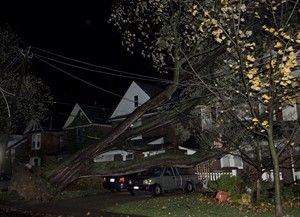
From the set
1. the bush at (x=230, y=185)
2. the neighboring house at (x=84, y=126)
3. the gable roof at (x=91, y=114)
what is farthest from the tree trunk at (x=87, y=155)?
the gable roof at (x=91, y=114)

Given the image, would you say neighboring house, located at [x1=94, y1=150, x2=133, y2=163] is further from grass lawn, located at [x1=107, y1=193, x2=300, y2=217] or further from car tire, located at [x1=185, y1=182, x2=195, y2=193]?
grass lawn, located at [x1=107, y1=193, x2=300, y2=217]

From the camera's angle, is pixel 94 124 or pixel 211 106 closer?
pixel 211 106

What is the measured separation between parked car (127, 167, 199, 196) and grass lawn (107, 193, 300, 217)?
4.56 metres

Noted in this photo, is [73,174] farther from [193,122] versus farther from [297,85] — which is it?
[297,85]

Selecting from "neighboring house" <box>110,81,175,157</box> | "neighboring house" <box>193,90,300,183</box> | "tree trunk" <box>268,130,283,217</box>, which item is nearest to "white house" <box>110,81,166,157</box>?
"neighboring house" <box>110,81,175,157</box>

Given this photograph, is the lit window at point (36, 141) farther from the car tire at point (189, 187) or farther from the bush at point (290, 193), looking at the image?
the bush at point (290, 193)

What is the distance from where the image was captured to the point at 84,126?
49.5 meters

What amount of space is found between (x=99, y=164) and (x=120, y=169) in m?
0.98

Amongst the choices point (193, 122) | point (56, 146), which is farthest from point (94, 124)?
point (193, 122)

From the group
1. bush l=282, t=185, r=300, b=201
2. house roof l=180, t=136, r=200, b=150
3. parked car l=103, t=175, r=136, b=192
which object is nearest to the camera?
bush l=282, t=185, r=300, b=201

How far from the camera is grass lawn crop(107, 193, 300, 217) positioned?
15102 mm

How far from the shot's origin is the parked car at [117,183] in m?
26.6

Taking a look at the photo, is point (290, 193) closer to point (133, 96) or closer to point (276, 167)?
point (276, 167)

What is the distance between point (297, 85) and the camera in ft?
29.9
